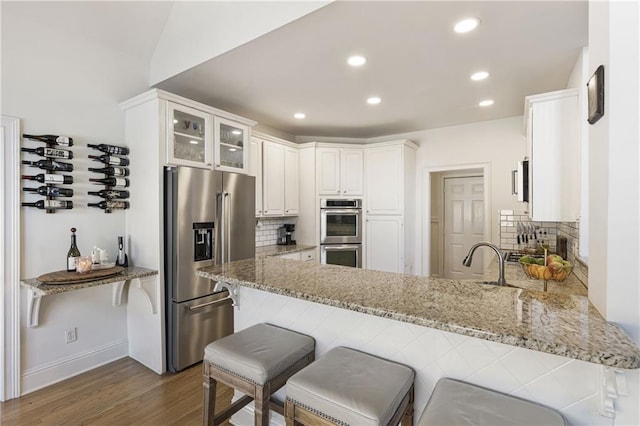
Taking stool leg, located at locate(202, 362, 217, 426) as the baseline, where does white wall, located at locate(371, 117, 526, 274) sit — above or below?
above

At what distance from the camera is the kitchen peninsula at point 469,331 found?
921mm

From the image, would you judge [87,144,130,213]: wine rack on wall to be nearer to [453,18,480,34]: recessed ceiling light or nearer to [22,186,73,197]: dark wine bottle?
[22,186,73,197]: dark wine bottle

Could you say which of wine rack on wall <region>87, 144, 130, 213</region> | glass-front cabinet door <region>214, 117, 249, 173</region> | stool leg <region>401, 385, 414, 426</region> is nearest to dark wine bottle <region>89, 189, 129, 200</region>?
wine rack on wall <region>87, 144, 130, 213</region>

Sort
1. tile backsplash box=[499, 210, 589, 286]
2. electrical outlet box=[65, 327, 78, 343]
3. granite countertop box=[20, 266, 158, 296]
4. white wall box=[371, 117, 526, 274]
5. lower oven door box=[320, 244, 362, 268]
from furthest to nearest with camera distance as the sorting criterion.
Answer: lower oven door box=[320, 244, 362, 268]
white wall box=[371, 117, 526, 274]
tile backsplash box=[499, 210, 589, 286]
electrical outlet box=[65, 327, 78, 343]
granite countertop box=[20, 266, 158, 296]

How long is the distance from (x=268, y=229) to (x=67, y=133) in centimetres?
248

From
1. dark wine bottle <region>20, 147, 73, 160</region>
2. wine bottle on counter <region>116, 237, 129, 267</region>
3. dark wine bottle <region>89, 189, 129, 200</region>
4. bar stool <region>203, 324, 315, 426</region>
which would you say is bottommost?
bar stool <region>203, 324, 315, 426</region>

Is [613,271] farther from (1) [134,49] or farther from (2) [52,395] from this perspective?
(1) [134,49]

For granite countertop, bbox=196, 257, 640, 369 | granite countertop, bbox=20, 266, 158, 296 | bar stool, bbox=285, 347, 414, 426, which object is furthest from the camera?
granite countertop, bbox=20, 266, 158, 296

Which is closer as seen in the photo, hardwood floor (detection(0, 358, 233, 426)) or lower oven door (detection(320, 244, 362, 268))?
hardwood floor (detection(0, 358, 233, 426))

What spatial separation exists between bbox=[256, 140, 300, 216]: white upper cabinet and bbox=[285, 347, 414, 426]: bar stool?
284cm

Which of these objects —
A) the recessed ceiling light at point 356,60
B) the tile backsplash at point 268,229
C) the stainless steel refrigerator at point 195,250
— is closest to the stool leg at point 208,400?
the stainless steel refrigerator at point 195,250

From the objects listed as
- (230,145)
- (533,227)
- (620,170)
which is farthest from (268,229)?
(620,170)

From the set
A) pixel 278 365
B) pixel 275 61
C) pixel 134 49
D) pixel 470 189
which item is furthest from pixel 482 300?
pixel 470 189

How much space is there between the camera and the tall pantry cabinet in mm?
4371
